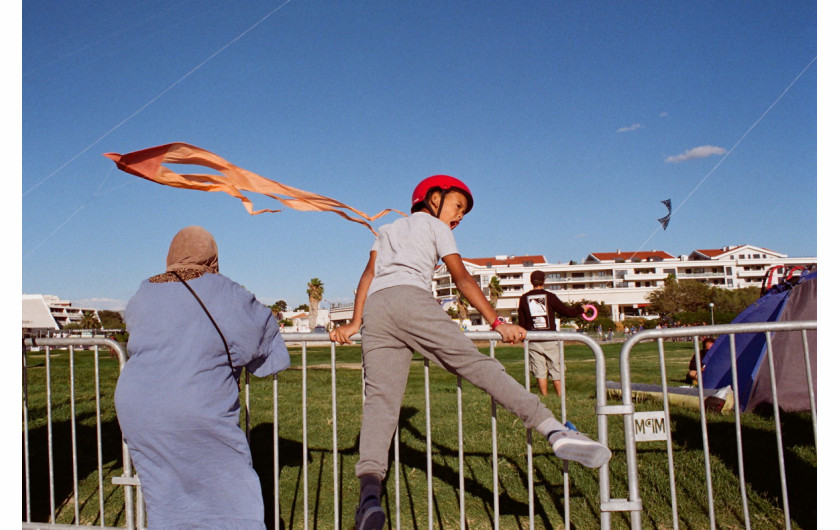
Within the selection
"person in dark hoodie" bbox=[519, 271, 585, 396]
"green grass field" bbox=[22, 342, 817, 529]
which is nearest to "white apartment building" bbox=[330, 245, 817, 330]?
"person in dark hoodie" bbox=[519, 271, 585, 396]

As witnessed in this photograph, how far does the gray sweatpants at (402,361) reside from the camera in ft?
9.83

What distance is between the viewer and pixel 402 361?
314cm

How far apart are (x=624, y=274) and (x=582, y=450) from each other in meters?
105

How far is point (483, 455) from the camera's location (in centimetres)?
507

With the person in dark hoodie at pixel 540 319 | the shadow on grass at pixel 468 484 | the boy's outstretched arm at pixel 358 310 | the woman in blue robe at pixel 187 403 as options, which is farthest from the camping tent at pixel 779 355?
the woman in blue robe at pixel 187 403

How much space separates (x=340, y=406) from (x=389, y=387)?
5175mm

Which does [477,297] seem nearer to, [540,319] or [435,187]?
[435,187]

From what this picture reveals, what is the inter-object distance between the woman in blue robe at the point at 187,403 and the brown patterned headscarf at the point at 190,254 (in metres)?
0.02

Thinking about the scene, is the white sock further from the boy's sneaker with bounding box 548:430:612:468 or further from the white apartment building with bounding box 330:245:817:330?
the white apartment building with bounding box 330:245:817:330

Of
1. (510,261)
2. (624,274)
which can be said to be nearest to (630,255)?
(624,274)

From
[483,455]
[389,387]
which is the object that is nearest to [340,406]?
[483,455]

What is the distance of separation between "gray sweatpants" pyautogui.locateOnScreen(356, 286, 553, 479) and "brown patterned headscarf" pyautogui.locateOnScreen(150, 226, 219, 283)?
89 centimetres

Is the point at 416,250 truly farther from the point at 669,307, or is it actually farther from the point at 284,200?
the point at 669,307
